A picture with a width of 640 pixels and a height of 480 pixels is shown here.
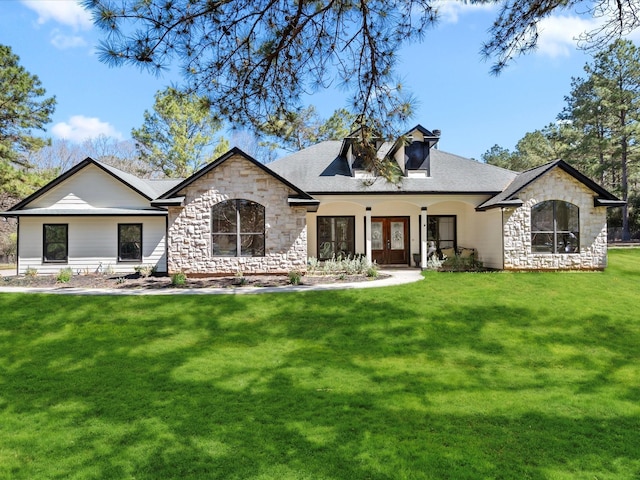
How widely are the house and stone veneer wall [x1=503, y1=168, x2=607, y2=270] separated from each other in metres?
0.04

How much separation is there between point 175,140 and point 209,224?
18.4m

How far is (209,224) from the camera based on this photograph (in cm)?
1459

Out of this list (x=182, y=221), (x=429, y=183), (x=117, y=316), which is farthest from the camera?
(x=429, y=183)

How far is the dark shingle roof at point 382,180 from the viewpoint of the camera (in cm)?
1720

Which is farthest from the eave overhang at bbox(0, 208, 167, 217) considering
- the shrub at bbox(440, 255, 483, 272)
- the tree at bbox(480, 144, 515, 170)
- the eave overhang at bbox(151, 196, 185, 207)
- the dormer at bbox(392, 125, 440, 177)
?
the tree at bbox(480, 144, 515, 170)

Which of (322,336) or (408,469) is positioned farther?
(322,336)

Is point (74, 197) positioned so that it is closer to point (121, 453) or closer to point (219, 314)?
point (219, 314)

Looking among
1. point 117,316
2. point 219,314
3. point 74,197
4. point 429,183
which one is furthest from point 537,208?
point 74,197

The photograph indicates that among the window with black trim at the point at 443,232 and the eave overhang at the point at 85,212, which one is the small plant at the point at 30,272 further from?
the window with black trim at the point at 443,232

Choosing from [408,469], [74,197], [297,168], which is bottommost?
[408,469]

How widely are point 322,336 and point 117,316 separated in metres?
4.98

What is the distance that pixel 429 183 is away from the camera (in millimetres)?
17750

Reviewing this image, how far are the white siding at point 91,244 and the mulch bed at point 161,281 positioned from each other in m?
1.41

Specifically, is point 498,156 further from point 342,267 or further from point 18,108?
point 18,108
